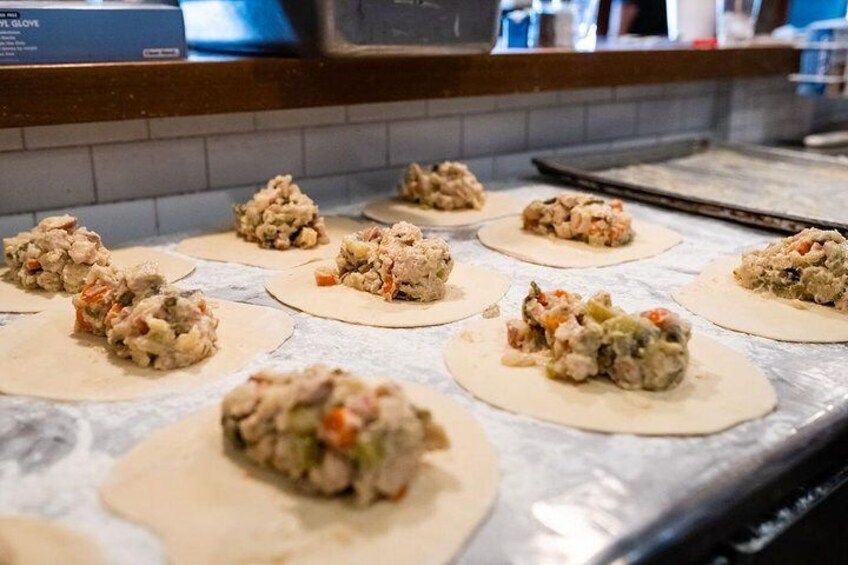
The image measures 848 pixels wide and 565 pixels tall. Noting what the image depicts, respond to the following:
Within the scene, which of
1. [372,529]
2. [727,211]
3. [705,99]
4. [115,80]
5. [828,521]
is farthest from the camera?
[705,99]

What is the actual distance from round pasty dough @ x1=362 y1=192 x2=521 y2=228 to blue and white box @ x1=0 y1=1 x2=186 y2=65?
69 cm

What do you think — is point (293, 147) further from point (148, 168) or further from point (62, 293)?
point (62, 293)

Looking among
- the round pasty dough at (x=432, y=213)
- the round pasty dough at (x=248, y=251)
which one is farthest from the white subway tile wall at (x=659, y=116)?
the round pasty dough at (x=248, y=251)

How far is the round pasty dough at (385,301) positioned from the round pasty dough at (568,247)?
0.19m

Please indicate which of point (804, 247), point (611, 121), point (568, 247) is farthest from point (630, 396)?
point (611, 121)

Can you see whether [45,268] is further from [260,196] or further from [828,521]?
[828,521]

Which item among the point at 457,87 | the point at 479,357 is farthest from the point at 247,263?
the point at 457,87

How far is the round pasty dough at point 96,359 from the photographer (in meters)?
1.17

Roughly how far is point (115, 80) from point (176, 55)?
0.18 meters

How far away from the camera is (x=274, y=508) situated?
89cm

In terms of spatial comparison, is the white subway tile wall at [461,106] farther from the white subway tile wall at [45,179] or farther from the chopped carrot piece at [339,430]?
the chopped carrot piece at [339,430]

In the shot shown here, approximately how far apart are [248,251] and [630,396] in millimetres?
1056

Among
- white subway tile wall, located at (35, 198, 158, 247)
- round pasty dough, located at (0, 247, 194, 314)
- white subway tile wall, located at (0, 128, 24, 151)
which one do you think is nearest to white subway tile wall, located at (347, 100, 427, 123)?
white subway tile wall, located at (35, 198, 158, 247)

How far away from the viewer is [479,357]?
128 cm
